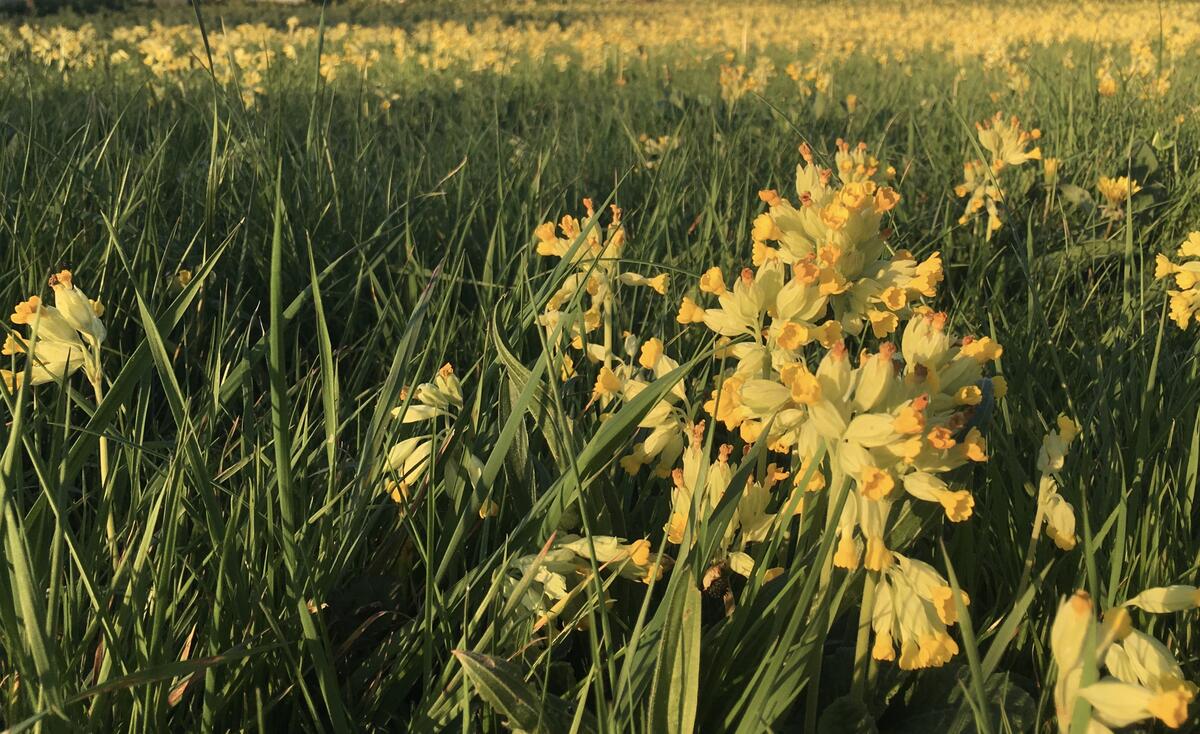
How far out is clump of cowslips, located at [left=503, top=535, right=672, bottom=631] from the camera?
84 cm

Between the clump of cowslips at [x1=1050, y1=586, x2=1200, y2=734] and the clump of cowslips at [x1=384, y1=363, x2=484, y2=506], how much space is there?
0.53m

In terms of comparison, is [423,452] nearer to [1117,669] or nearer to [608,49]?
[1117,669]

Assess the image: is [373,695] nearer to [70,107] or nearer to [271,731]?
[271,731]

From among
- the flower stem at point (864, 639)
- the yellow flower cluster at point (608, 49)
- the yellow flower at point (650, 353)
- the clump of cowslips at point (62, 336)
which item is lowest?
Result: the flower stem at point (864, 639)

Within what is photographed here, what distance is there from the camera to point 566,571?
0.89m

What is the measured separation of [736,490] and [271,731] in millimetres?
464

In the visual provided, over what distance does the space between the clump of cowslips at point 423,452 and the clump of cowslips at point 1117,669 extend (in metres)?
0.53

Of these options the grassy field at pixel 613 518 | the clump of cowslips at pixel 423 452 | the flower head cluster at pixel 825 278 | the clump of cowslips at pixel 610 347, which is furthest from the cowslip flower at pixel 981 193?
the clump of cowslips at pixel 423 452

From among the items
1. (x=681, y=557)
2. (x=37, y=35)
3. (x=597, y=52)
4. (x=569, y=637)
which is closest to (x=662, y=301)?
(x=569, y=637)

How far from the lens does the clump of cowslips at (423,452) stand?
965mm

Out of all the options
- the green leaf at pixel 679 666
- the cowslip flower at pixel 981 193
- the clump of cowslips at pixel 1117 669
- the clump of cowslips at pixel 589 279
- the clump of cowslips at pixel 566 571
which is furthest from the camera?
the cowslip flower at pixel 981 193

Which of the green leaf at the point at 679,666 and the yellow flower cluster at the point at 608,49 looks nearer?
the green leaf at the point at 679,666

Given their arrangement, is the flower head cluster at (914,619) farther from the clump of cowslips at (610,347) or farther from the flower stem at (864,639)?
the clump of cowslips at (610,347)

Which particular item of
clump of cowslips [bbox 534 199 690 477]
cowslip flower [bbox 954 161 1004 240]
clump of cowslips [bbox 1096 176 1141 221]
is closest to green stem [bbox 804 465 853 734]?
clump of cowslips [bbox 534 199 690 477]
